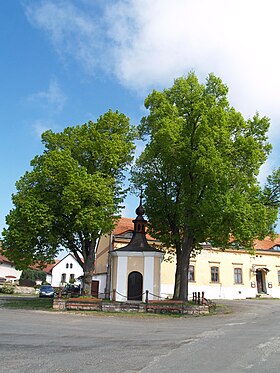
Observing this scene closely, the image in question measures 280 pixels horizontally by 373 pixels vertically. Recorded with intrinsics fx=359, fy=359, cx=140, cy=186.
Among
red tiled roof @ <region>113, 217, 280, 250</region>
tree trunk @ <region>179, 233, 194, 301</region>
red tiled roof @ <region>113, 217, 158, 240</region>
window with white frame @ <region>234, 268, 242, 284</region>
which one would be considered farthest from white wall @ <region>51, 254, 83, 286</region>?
tree trunk @ <region>179, 233, 194, 301</region>

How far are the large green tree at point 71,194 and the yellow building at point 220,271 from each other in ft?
36.4

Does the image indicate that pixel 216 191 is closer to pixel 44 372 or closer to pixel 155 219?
pixel 155 219

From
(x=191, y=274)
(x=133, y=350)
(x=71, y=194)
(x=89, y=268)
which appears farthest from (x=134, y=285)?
(x=133, y=350)

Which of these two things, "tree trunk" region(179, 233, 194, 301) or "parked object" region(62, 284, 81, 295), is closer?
"tree trunk" region(179, 233, 194, 301)

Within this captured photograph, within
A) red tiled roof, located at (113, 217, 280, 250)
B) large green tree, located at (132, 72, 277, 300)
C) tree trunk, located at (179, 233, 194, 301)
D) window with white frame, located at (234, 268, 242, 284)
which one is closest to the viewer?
large green tree, located at (132, 72, 277, 300)

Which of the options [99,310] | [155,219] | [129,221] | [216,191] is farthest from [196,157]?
[129,221]

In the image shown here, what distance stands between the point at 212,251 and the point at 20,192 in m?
24.1

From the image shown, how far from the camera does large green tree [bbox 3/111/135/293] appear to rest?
24.1m

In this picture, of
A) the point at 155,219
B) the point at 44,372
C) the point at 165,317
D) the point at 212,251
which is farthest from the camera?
the point at 212,251

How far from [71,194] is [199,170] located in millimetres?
8460

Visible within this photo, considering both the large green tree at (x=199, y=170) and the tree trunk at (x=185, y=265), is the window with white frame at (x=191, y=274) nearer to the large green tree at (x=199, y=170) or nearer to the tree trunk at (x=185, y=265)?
the large green tree at (x=199, y=170)

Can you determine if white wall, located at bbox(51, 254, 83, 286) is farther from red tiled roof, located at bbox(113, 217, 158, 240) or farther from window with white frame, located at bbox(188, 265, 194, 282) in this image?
window with white frame, located at bbox(188, 265, 194, 282)

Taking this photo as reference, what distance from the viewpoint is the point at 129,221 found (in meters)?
43.7

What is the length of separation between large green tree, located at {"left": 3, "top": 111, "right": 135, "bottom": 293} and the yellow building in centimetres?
1109
